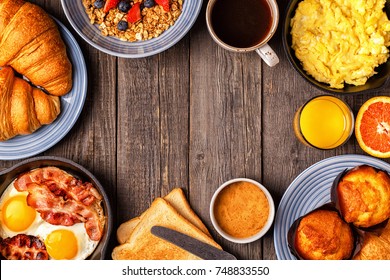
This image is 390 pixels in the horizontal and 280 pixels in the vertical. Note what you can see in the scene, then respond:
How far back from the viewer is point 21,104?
5.71 feet

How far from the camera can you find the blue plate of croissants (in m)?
1.73

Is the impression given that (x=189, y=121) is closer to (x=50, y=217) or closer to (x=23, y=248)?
(x=50, y=217)

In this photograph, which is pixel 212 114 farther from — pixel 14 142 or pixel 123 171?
pixel 14 142

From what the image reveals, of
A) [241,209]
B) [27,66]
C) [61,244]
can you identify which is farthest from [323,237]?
[27,66]

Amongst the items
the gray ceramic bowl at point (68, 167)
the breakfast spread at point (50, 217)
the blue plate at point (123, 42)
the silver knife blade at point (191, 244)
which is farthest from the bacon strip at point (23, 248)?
the blue plate at point (123, 42)

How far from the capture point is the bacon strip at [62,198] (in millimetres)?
1793

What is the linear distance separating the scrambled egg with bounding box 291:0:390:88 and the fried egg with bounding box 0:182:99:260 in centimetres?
93

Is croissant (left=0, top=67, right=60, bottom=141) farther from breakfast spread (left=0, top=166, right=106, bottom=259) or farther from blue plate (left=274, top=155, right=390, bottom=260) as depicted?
blue plate (left=274, top=155, right=390, bottom=260)

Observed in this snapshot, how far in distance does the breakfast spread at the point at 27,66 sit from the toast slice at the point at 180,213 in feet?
1.42

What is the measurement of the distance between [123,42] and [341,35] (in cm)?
70

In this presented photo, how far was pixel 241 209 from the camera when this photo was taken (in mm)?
1829

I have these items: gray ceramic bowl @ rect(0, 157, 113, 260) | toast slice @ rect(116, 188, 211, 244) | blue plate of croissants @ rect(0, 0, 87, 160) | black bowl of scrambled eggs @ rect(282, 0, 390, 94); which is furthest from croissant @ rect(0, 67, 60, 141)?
black bowl of scrambled eggs @ rect(282, 0, 390, 94)
